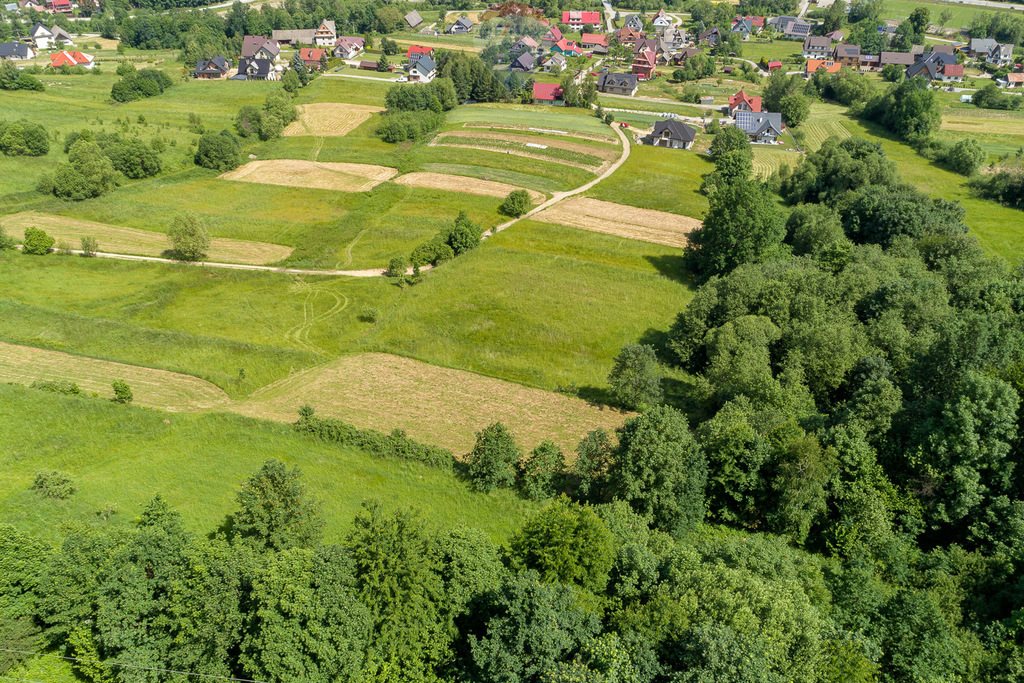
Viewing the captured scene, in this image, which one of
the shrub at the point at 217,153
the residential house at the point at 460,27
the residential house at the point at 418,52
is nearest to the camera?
the shrub at the point at 217,153

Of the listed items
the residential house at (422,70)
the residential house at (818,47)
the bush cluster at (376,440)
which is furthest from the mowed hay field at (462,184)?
the residential house at (818,47)

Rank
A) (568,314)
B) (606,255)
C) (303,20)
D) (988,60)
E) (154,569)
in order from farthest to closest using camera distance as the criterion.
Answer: (303,20), (988,60), (606,255), (568,314), (154,569)

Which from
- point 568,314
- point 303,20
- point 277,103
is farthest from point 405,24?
point 568,314

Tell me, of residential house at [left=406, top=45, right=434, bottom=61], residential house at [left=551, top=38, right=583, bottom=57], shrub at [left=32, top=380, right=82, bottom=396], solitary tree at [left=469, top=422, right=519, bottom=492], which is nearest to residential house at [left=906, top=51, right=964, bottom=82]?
residential house at [left=551, top=38, right=583, bottom=57]

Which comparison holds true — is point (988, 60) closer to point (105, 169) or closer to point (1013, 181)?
point (1013, 181)

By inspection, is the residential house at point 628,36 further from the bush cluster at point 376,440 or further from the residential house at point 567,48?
the bush cluster at point 376,440

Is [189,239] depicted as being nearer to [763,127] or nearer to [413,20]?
[763,127]
